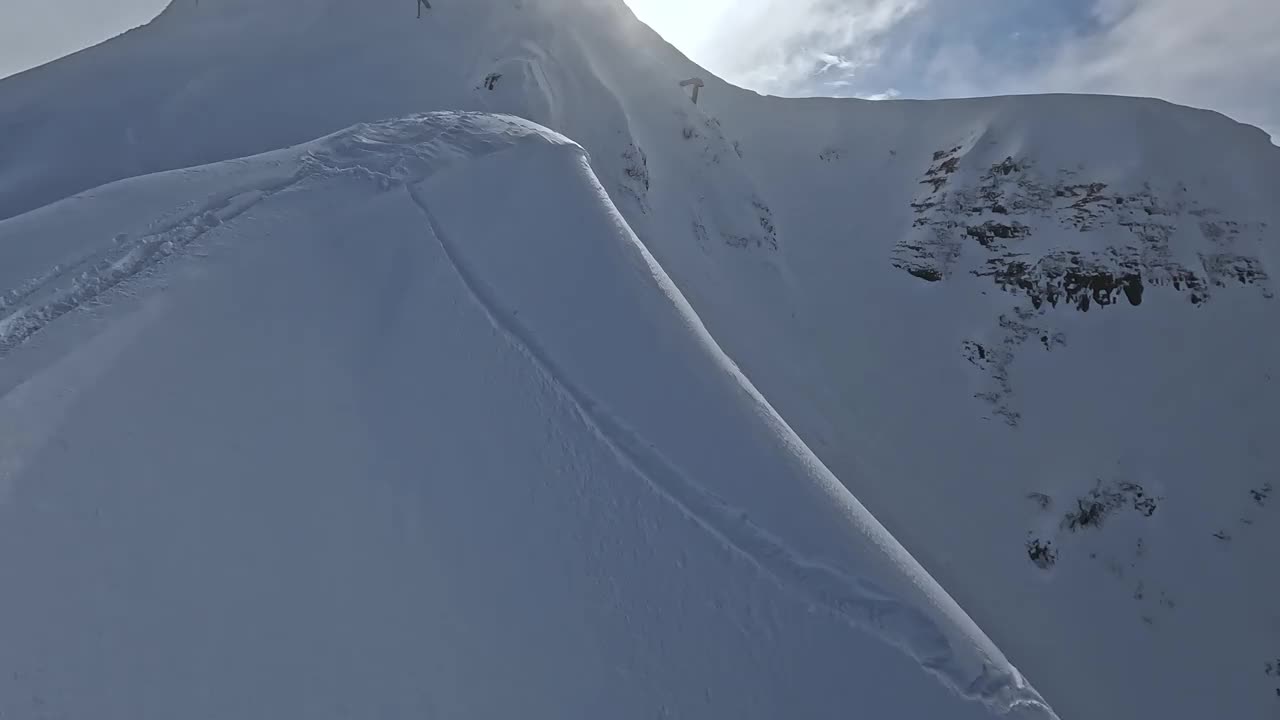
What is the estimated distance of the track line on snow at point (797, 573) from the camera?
3.21 metres

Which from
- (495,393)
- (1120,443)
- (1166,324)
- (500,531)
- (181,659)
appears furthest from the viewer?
(1166,324)

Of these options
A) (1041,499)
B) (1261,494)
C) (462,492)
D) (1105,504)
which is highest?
(462,492)

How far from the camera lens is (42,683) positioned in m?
2.71

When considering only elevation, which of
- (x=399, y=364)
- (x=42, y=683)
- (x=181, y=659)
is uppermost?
(x=399, y=364)

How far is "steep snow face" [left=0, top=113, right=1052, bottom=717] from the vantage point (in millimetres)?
3022

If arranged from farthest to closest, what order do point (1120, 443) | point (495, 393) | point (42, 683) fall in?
point (1120, 443)
point (495, 393)
point (42, 683)

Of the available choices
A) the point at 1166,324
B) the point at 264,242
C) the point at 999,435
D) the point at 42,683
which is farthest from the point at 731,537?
the point at 1166,324

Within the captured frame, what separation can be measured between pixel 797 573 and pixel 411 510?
2338mm

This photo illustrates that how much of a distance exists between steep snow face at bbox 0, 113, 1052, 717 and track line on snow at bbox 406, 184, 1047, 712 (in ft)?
0.05

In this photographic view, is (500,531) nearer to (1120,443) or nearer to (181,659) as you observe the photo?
(181,659)

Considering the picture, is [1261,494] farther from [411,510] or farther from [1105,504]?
[411,510]

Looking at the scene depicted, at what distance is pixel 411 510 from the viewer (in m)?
3.81

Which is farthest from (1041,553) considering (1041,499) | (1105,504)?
(1105,504)

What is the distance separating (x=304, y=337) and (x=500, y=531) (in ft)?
7.99
